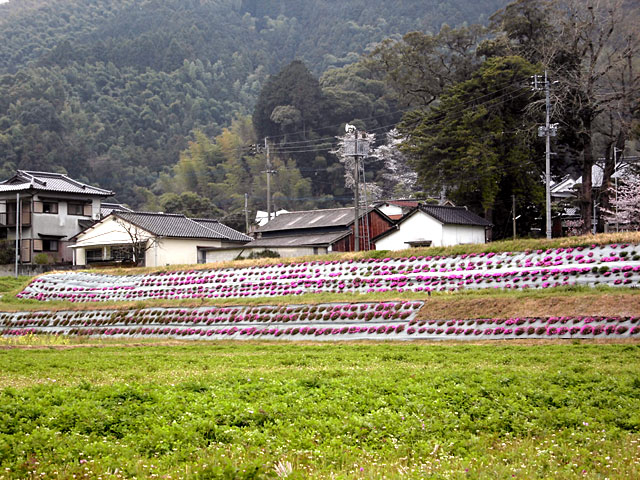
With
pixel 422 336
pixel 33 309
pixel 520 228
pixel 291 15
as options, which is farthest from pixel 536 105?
pixel 291 15

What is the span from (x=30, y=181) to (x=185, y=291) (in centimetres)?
2704

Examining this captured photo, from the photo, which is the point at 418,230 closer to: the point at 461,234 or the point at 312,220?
the point at 461,234

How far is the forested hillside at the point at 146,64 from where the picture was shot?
309 ft

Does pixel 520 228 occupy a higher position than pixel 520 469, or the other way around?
pixel 520 228

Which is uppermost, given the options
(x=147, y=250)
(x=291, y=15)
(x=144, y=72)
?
(x=291, y=15)

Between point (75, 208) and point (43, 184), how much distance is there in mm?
3922

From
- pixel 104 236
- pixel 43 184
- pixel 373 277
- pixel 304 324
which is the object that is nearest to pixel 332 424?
pixel 304 324

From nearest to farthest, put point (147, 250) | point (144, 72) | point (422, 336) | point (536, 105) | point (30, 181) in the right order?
1. point (422, 336)
2. point (536, 105)
3. point (147, 250)
4. point (30, 181)
5. point (144, 72)

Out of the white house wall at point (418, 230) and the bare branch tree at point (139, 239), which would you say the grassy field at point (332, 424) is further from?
the bare branch tree at point (139, 239)

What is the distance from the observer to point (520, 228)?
1994 inches

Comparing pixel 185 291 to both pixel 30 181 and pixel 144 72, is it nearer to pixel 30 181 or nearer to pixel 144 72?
pixel 30 181

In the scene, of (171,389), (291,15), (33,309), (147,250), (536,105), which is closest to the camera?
(171,389)

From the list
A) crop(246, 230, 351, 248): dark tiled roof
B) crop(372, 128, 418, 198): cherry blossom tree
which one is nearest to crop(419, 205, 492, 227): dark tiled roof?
crop(246, 230, 351, 248): dark tiled roof

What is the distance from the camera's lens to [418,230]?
41.9 metres
